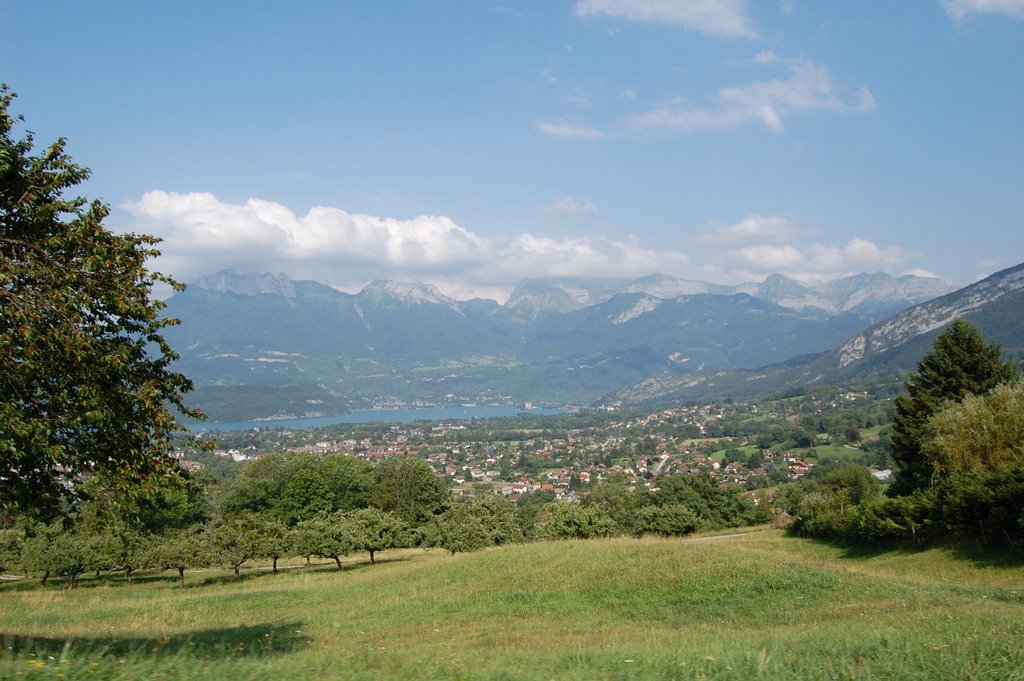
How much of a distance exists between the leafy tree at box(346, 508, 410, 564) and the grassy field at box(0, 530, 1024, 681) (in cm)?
934

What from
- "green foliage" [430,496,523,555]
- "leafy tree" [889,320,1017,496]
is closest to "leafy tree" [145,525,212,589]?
"green foliage" [430,496,523,555]

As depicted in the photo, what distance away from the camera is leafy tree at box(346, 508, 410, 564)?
42.7 m

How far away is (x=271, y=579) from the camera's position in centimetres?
3703

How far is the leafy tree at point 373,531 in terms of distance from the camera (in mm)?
42719

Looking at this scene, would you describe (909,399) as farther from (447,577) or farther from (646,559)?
(447,577)

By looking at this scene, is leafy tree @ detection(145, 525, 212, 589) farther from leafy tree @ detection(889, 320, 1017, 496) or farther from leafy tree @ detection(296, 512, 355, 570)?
leafy tree @ detection(889, 320, 1017, 496)

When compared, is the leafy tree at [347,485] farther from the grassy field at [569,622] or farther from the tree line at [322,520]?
the grassy field at [569,622]

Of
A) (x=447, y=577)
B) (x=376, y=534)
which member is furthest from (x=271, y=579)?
(x=447, y=577)

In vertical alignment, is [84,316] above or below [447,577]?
above

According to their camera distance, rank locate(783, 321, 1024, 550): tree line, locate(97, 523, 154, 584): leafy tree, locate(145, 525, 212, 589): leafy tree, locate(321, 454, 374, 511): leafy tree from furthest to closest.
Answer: locate(321, 454, 374, 511): leafy tree → locate(97, 523, 154, 584): leafy tree → locate(145, 525, 212, 589): leafy tree → locate(783, 321, 1024, 550): tree line

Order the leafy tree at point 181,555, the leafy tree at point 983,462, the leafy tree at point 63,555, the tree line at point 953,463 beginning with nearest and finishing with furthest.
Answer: the leafy tree at point 983,462 → the tree line at point 953,463 → the leafy tree at point 63,555 → the leafy tree at point 181,555

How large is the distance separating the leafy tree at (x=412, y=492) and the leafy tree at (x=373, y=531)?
1750 centimetres

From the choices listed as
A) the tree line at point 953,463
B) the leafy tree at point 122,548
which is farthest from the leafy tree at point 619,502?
the leafy tree at point 122,548

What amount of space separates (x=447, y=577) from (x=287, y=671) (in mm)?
19053
